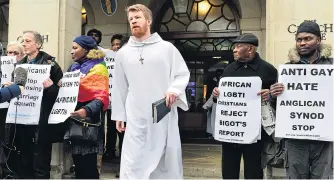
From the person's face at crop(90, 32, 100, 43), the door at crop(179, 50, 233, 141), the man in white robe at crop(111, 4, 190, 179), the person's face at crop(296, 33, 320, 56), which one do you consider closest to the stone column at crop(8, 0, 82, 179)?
the person's face at crop(90, 32, 100, 43)

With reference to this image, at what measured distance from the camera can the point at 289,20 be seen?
5.89 metres

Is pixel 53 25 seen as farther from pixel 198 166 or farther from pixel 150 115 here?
pixel 150 115

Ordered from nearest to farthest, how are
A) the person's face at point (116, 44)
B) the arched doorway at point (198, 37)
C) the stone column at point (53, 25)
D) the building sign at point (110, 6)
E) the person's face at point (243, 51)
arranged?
the person's face at point (243, 51)
the stone column at point (53, 25)
the person's face at point (116, 44)
the building sign at point (110, 6)
the arched doorway at point (198, 37)

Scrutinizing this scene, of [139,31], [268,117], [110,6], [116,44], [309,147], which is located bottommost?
[309,147]

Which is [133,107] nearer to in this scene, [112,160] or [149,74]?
[149,74]

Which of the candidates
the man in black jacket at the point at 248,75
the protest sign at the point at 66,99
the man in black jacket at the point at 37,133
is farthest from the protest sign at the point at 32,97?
the man in black jacket at the point at 248,75

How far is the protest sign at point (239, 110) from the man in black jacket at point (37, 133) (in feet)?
6.81

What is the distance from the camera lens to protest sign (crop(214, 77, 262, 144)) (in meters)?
4.49

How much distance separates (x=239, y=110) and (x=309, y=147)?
3.01 ft

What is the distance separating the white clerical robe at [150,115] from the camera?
382 cm

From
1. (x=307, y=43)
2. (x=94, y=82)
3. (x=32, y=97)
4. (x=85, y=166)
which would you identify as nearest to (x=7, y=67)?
(x=32, y=97)

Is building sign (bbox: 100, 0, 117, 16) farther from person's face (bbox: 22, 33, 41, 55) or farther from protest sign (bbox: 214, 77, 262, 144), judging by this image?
protest sign (bbox: 214, 77, 262, 144)

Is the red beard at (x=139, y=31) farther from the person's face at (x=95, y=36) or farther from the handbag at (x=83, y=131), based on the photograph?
the person's face at (x=95, y=36)

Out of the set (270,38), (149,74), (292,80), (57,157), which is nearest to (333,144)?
(292,80)
